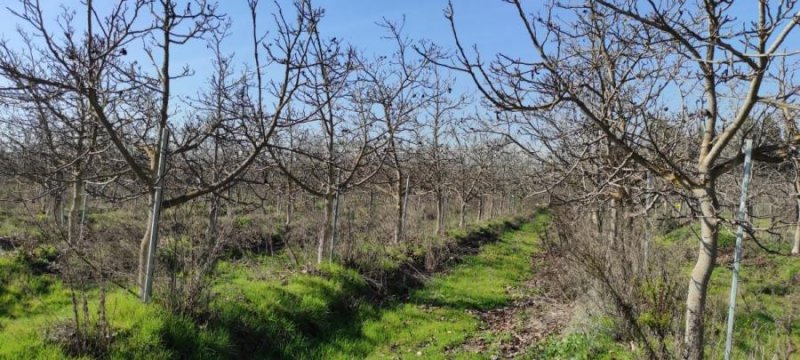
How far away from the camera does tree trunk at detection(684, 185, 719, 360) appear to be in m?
3.92

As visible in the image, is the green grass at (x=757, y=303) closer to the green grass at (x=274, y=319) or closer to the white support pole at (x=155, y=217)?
the green grass at (x=274, y=319)

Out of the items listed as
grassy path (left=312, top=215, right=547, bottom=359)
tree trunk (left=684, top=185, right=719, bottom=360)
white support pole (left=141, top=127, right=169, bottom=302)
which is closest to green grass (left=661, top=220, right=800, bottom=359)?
tree trunk (left=684, top=185, right=719, bottom=360)

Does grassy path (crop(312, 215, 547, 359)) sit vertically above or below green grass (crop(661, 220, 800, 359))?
below

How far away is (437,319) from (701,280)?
4388 millimetres

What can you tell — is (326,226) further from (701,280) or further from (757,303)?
(757,303)

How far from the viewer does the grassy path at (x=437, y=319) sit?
636cm

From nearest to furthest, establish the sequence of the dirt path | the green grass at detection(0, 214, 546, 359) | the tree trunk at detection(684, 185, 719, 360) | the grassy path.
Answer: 1. the tree trunk at detection(684, 185, 719, 360)
2. the green grass at detection(0, 214, 546, 359)
3. the grassy path
4. the dirt path

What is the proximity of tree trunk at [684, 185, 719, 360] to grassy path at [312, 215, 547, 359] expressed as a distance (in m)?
2.60

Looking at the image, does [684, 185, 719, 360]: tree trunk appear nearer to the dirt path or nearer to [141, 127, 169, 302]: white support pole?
the dirt path

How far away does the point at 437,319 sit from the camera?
309 inches

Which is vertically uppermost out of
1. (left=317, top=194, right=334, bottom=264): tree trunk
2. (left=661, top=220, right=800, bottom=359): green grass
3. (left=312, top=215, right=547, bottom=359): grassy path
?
(left=317, top=194, right=334, bottom=264): tree trunk

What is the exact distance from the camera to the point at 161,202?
5.48 m

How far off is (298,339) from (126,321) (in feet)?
6.53

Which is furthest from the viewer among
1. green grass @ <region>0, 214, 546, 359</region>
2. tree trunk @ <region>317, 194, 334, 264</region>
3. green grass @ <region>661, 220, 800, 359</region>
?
tree trunk @ <region>317, 194, 334, 264</region>
